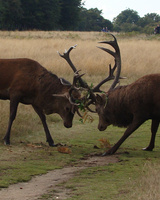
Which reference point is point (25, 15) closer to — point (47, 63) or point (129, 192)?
point (47, 63)

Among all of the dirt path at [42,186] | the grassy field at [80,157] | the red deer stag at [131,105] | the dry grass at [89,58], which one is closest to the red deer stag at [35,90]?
the red deer stag at [131,105]

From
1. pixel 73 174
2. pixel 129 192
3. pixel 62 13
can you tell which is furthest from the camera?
pixel 62 13

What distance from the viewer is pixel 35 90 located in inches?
390

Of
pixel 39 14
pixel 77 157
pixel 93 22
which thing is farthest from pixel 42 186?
pixel 93 22

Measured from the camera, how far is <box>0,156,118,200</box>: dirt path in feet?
18.5

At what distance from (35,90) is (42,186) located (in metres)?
3.89

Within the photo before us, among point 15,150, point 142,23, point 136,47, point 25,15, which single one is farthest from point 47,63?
point 142,23

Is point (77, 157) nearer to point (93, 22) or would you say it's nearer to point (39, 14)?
point (39, 14)

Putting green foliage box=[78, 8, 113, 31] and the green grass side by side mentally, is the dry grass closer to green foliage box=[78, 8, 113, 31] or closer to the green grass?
the green grass

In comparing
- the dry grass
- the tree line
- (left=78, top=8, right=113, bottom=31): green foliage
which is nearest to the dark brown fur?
the dry grass

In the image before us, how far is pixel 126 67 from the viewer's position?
2256 centimetres

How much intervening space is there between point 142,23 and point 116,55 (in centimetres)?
12910

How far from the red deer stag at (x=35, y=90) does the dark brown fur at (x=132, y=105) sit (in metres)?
0.65

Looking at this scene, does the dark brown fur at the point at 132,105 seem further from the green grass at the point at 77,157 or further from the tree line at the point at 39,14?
the tree line at the point at 39,14
